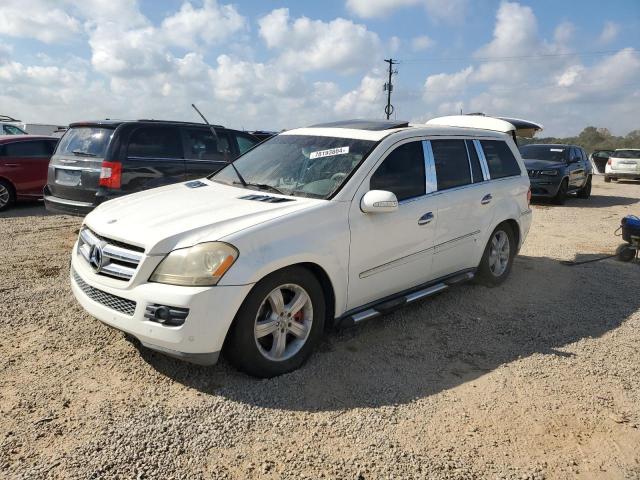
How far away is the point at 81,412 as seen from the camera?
297cm

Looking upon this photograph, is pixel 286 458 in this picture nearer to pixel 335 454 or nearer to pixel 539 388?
pixel 335 454

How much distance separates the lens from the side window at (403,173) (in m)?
3.99

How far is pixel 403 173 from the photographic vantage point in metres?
4.20

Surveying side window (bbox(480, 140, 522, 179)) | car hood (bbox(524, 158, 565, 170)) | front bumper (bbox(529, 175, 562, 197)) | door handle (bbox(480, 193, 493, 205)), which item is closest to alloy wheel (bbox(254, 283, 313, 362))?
door handle (bbox(480, 193, 493, 205))

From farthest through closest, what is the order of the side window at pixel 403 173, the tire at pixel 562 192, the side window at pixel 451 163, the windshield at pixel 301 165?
the tire at pixel 562 192
the side window at pixel 451 163
the side window at pixel 403 173
the windshield at pixel 301 165

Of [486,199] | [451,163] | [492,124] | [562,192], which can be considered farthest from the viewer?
[562,192]

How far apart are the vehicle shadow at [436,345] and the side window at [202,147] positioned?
13.9 ft

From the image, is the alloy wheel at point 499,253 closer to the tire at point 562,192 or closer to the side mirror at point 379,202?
the side mirror at point 379,202

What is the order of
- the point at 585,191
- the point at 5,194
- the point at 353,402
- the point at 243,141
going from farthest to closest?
the point at 585,191, the point at 5,194, the point at 243,141, the point at 353,402

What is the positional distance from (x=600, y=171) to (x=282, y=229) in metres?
29.3

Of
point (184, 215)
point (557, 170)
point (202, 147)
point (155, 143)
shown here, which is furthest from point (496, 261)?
point (557, 170)

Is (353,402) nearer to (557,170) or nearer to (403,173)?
(403,173)

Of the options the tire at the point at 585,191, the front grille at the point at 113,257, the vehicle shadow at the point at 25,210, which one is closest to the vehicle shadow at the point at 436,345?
the front grille at the point at 113,257

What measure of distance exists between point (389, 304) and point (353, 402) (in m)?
1.03
